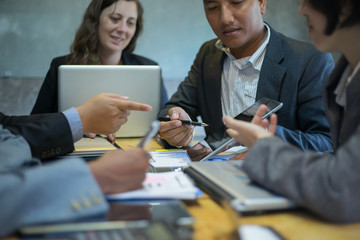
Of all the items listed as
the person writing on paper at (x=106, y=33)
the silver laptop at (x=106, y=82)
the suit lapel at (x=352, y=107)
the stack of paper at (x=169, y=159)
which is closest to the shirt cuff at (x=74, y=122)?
the stack of paper at (x=169, y=159)

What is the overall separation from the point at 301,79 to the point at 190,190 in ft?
3.61

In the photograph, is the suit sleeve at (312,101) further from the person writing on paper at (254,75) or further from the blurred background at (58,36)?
the blurred background at (58,36)

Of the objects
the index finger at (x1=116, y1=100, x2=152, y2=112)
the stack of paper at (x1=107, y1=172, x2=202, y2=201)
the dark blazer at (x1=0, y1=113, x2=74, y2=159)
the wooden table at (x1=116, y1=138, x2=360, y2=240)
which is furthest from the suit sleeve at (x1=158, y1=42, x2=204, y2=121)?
the wooden table at (x1=116, y1=138, x2=360, y2=240)

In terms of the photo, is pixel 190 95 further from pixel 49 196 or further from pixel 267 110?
pixel 49 196

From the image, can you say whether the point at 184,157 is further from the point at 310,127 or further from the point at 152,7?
the point at 152,7

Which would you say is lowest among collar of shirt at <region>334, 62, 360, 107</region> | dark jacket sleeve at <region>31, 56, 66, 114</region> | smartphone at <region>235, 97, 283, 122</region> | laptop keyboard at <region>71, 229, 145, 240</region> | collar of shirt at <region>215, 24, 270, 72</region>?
dark jacket sleeve at <region>31, 56, 66, 114</region>

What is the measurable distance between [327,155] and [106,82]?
116 centimetres

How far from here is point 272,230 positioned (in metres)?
0.71

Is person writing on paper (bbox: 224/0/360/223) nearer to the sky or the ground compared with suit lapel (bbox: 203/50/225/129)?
nearer to the sky

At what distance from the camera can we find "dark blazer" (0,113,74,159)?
4.18 ft

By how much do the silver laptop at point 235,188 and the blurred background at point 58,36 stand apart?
3.11 meters

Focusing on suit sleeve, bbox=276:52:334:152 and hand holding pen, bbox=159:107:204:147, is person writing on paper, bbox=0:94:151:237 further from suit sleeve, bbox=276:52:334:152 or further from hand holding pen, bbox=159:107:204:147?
suit sleeve, bbox=276:52:334:152

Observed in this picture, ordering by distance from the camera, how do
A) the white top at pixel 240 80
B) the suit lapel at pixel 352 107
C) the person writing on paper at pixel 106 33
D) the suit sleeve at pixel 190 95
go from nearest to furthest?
the suit lapel at pixel 352 107 → the white top at pixel 240 80 → the suit sleeve at pixel 190 95 → the person writing on paper at pixel 106 33

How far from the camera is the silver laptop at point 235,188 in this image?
31.2 inches
